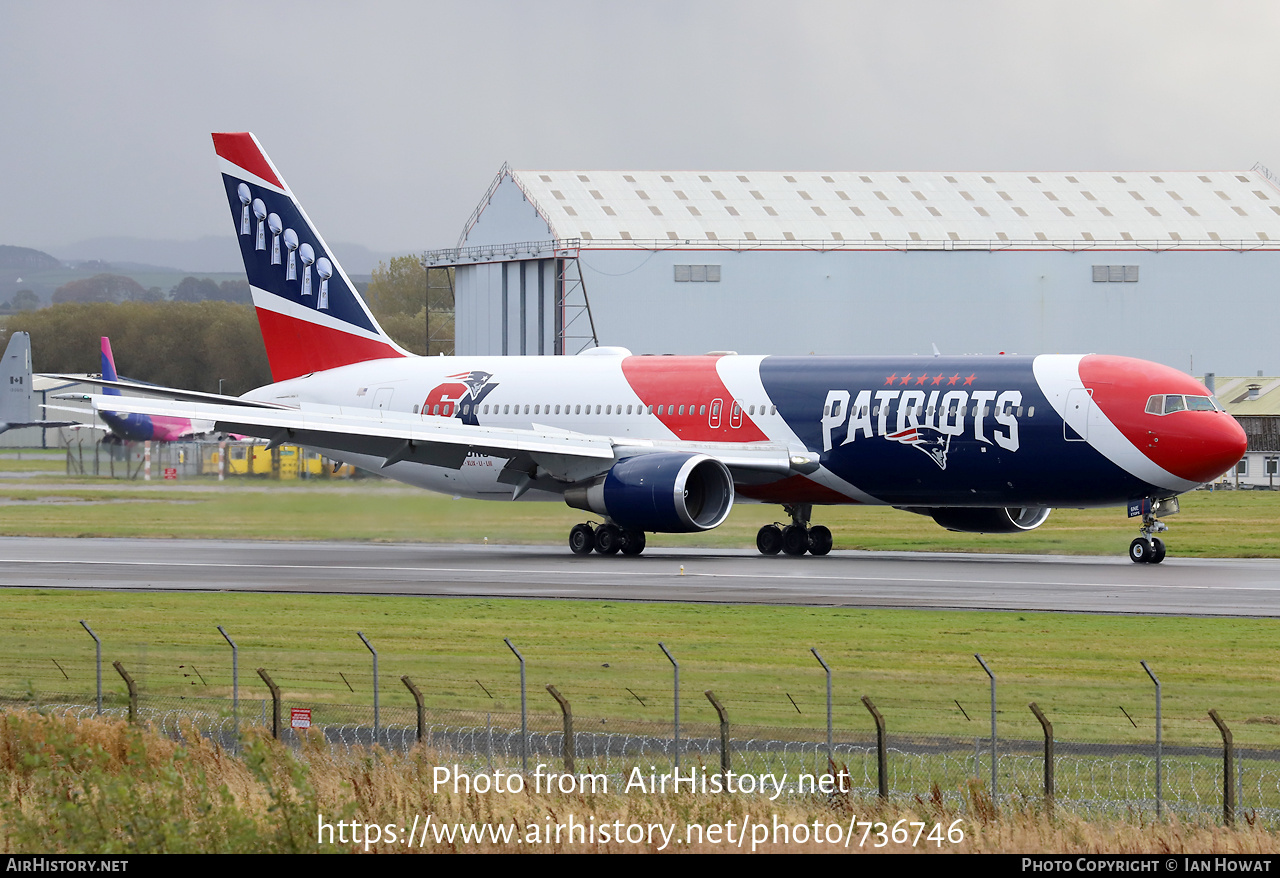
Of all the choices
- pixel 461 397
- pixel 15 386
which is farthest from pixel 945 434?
pixel 15 386

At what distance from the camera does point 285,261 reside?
153 feet

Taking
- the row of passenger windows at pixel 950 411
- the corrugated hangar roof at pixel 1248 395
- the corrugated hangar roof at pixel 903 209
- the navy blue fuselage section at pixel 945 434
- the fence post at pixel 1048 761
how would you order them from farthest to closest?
the corrugated hangar roof at pixel 903 209, the corrugated hangar roof at pixel 1248 395, the row of passenger windows at pixel 950 411, the navy blue fuselage section at pixel 945 434, the fence post at pixel 1048 761

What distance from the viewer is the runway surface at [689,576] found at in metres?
29.8

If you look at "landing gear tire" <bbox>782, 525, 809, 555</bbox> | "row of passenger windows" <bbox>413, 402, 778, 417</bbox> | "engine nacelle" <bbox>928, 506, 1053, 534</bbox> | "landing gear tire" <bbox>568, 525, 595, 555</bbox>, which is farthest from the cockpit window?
"landing gear tire" <bbox>568, 525, 595, 555</bbox>

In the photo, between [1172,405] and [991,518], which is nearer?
[1172,405]

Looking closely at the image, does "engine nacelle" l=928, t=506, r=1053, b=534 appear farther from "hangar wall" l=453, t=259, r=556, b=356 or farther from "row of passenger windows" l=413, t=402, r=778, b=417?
"hangar wall" l=453, t=259, r=556, b=356

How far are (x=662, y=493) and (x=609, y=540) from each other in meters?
3.47

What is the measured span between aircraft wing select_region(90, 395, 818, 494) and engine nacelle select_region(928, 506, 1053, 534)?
4.24 m

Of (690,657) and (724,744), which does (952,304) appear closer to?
(690,657)

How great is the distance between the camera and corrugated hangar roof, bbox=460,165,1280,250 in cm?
8919

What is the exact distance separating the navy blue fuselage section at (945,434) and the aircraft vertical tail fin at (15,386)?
63.6 m

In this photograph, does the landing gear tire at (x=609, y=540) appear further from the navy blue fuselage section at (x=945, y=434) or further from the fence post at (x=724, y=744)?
the fence post at (x=724, y=744)

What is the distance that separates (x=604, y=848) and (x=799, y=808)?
183cm

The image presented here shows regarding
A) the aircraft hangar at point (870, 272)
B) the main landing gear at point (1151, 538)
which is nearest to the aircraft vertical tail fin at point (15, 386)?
the aircraft hangar at point (870, 272)
